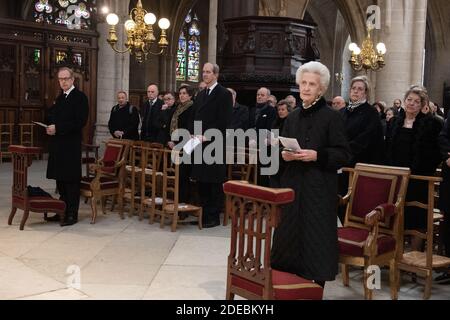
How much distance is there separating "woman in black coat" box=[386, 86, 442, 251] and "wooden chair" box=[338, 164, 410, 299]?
506mm

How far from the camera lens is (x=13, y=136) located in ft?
43.8

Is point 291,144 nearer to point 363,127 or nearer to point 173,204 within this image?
point 363,127

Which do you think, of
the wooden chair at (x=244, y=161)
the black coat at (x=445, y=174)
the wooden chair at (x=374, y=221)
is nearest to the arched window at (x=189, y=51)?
the wooden chair at (x=244, y=161)

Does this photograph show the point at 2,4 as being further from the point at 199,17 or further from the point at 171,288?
the point at 171,288

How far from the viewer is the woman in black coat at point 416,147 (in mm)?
4742

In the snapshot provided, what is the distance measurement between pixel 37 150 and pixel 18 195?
0.57 metres

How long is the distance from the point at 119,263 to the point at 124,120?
15.0 ft

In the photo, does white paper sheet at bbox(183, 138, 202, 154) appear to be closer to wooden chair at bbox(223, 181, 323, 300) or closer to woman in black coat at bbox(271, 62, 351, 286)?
woman in black coat at bbox(271, 62, 351, 286)

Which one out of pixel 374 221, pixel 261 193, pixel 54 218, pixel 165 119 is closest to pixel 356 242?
pixel 374 221

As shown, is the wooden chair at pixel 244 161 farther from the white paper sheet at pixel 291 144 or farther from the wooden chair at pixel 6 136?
the wooden chair at pixel 6 136

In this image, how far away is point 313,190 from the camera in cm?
345

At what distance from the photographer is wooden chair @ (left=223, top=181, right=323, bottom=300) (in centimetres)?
308

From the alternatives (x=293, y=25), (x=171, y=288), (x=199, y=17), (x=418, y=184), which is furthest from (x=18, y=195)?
(x=199, y=17)

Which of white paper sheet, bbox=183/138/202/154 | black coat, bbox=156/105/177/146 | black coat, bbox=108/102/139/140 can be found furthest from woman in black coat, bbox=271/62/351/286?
black coat, bbox=108/102/139/140
